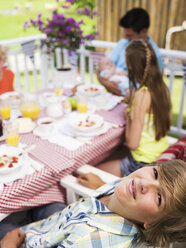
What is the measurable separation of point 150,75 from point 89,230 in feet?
3.68

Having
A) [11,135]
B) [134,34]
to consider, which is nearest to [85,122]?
[11,135]

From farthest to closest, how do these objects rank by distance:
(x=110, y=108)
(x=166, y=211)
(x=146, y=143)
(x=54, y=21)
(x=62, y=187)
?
1. (x=54, y=21)
2. (x=110, y=108)
3. (x=146, y=143)
4. (x=62, y=187)
5. (x=166, y=211)

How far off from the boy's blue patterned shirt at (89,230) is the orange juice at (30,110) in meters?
0.82

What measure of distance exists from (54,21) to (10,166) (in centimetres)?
166

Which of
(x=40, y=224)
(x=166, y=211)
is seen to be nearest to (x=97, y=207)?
(x=166, y=211)

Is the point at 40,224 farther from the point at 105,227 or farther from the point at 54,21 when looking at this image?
the point at 54,21

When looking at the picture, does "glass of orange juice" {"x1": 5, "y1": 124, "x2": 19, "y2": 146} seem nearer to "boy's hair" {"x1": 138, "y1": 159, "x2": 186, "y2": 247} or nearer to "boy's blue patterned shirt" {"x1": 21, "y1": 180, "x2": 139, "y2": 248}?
"boy's blue patterned shirt" {"x1": 21, "y1": 180, "x2": 139, "y2": 248}

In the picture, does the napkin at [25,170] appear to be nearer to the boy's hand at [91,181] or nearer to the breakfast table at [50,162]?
the breakfast table at [50,162]

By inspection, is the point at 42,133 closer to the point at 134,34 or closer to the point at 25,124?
the point at 25,124

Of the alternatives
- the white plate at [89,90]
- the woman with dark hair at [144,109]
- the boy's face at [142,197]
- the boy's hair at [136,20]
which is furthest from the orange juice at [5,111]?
the boy's hair at [136,20]

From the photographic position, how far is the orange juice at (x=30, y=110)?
5.83 feet

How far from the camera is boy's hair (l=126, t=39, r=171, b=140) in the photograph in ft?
5.50

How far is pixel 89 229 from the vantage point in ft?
3.13

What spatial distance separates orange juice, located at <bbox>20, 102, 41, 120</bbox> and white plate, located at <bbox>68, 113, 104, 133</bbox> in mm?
246
